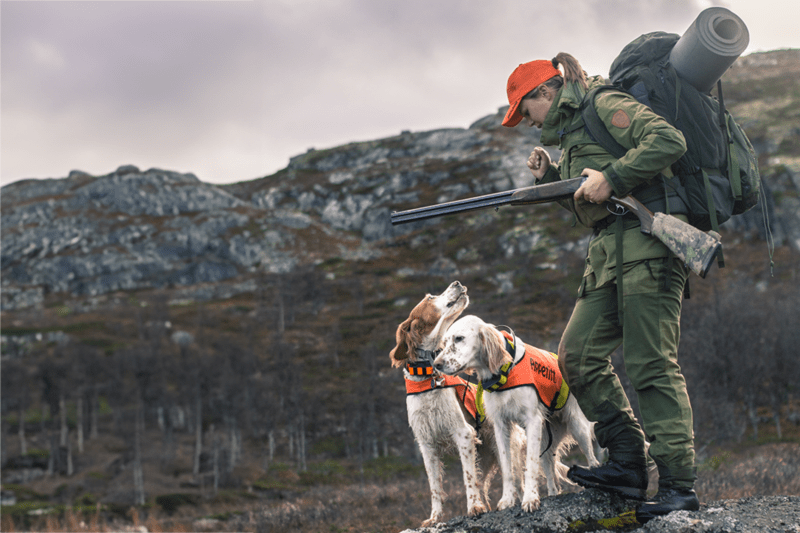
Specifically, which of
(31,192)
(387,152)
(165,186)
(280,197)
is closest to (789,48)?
(387,152)

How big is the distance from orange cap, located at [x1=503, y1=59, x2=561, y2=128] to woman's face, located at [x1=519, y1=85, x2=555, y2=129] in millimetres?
51

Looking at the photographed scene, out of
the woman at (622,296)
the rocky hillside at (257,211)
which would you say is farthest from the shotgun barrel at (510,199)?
the rocky hillside at (257,211)

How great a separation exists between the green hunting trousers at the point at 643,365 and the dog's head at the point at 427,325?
1.68 m

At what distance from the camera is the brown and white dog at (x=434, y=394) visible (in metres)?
4.75

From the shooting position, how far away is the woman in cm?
298

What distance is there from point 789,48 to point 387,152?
101 meters

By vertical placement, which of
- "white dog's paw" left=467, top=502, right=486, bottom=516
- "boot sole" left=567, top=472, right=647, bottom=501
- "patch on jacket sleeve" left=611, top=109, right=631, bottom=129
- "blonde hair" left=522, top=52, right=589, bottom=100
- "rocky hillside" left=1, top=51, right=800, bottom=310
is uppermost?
"rocky hillside" left=1, top=51, right=800, bottom=310

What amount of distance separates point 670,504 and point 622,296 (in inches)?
46.3

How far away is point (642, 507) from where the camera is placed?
3053 mm

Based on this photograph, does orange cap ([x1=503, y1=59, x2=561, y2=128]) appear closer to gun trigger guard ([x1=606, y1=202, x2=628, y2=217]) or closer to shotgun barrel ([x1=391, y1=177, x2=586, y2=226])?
shotgun barrel ([x1=391, y1=177, x2=586, y2=226])

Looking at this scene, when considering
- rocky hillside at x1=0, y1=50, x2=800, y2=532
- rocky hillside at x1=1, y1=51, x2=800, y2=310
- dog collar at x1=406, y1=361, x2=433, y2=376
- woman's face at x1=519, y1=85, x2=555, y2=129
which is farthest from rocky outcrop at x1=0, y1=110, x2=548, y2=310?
woman's face at x1=519, y1=85, x2=555, y2=129

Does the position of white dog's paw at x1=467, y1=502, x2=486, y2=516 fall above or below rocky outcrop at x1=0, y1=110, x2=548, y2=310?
below

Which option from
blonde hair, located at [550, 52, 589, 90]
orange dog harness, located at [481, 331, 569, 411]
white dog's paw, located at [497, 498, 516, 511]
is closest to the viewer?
blonde hair, located at [550, 52, 589, 90]

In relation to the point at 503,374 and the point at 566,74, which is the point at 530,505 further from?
the point at 566,74
